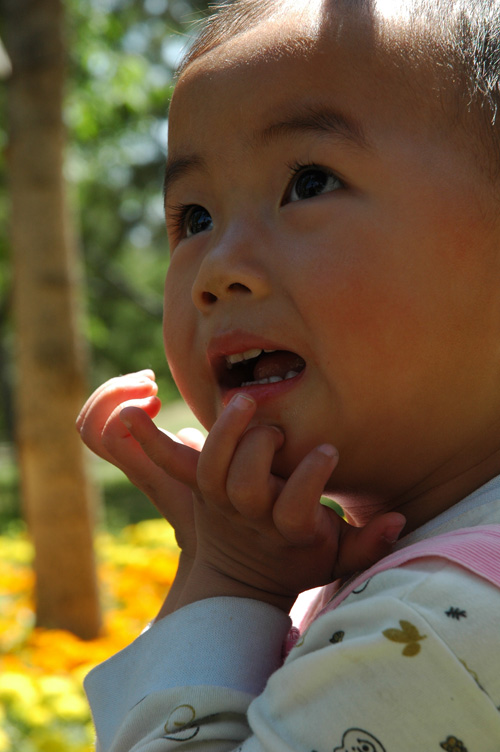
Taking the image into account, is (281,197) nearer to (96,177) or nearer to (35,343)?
(35,343)

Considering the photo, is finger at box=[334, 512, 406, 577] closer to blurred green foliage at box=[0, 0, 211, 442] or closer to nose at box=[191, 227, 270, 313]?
nose at box=[191, 227, 270, 313]

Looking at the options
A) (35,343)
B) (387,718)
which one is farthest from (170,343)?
(35,343)

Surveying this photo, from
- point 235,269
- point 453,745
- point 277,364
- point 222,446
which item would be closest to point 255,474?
point 222,446

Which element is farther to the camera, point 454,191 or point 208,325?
point 208,325

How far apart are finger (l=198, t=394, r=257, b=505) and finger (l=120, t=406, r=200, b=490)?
103 millimetres

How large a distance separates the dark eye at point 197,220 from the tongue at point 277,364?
32 centimetres

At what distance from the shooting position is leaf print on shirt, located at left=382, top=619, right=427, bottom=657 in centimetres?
90

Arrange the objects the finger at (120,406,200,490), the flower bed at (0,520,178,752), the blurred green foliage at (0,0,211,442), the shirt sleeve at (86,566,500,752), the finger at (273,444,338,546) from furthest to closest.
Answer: the blurred green foliage at (0,0,211,442), the flower bed at (0,520,178,752), the finger at (120,406,200,490), the finger at (273,444,338,546), the shirt sleeve at (86,566,500,752)

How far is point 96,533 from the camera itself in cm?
477

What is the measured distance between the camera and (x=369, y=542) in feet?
3.90

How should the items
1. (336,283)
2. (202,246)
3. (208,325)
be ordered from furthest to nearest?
(202,246) < (208,325) < (336,283)

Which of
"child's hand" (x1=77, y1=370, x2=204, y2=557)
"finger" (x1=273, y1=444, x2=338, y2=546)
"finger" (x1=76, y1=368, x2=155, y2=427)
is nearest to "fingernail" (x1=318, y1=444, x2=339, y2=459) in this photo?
"finger" (x1=273, y1=444, x2=338, y2=546)

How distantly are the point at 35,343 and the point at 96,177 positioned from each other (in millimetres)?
11583

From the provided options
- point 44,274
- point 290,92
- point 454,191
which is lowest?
point 44,274
